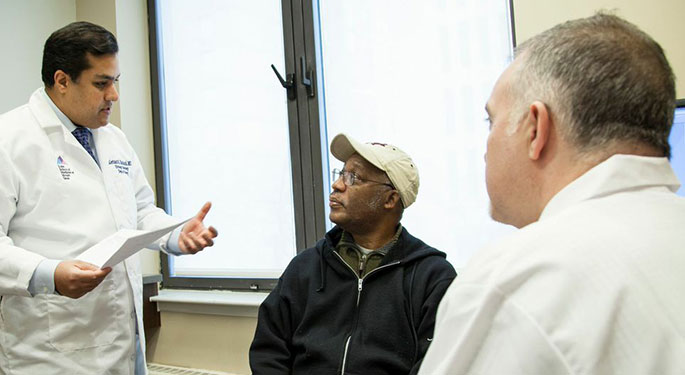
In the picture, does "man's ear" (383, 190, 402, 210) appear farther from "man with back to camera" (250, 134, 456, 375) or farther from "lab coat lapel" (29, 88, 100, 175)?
"lab coat lapel" (29, 88, 100, 175)

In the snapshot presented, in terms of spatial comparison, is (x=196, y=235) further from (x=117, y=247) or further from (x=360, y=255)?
(x=360, y=255)

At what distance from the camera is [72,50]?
1.69 metres

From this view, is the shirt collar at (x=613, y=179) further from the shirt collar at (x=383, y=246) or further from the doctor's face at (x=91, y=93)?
the doctor's face at (x=91, y=93)

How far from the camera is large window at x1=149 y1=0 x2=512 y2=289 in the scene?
2322 mm

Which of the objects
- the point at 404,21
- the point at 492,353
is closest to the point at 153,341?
the point at 404,21

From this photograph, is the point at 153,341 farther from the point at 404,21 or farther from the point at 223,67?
the point at 404,21

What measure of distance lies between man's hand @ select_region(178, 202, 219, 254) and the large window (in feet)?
2.95

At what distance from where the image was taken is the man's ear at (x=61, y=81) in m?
1.70

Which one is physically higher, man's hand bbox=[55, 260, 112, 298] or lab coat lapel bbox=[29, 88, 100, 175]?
lab coat lapel bbox=[29, 88, 100, 175]

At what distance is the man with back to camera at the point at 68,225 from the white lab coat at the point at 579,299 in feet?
3.78

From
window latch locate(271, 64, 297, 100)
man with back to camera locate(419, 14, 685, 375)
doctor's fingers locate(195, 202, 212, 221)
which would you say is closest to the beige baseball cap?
doctor's fingers locate(195, 202, 212, 221)

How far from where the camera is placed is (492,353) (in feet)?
1.88

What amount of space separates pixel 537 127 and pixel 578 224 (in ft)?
0.57

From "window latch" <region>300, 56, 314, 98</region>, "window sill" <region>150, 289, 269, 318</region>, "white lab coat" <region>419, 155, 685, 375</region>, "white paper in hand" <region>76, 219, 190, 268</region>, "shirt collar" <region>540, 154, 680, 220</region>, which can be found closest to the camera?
"white lab coat" <region>419, 155, 685, 375</region>
